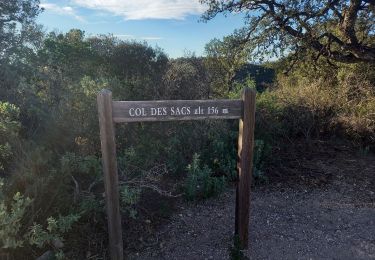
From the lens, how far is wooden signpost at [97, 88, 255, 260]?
3.33 m

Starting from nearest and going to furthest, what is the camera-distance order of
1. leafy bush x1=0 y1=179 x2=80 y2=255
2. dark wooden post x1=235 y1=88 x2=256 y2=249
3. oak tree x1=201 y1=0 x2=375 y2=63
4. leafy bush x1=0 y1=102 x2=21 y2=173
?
leafy bush x1=0 y1=179 x2=80 y2=255
dark wooden post x1=235 y1=88 x2=256 y2=249
leafy bush x1=0 y1=102 x2=21 y2=173
oak tree x1=201 y1=0 x2=375 y2=63

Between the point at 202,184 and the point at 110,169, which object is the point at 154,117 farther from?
the point at 202,184

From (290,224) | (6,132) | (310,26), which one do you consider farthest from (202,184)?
(310,26)

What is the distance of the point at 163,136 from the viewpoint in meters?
6.17

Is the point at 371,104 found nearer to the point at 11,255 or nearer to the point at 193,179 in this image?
the point at 193,179

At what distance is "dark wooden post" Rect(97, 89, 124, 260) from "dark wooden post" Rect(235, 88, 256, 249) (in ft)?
3.86

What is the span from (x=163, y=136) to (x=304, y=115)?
307cm

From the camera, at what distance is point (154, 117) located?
134 inches

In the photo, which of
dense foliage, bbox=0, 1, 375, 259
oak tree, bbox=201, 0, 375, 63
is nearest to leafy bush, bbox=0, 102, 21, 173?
dense foliage, bbox=0, 1, 375, 259

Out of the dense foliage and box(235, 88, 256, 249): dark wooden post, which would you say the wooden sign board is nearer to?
box(235, 88, 256, 249): dark wooden post

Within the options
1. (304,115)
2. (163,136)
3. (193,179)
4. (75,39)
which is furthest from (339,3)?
(75,39)

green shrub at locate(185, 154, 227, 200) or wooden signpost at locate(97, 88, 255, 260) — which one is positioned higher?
wooden signpost at locate(97, 88, 255, 260)

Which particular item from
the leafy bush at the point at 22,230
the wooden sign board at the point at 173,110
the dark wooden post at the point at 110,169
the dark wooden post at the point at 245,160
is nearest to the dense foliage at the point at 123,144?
the leafy bush at the point at 22,230

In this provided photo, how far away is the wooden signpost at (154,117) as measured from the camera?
333 cm
